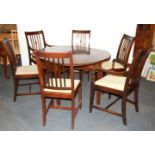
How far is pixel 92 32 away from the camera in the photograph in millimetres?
3752

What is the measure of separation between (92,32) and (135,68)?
79.9 inches

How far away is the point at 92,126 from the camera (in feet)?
7.19

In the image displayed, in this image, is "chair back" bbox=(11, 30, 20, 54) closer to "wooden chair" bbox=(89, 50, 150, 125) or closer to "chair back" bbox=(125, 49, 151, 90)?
"wooden chair" bbox=(89, 50, 150, 125)

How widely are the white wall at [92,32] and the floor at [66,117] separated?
1.38 m

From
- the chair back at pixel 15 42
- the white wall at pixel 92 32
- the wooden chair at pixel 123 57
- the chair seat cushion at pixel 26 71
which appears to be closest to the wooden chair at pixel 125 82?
the wooden chair at pixel 123 57

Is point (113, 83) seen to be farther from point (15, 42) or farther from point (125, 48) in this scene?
point (15, 42)

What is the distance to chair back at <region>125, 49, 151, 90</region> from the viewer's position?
1.86 m

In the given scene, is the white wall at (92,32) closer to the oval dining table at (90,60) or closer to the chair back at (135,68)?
the oval dining table at (90,60)

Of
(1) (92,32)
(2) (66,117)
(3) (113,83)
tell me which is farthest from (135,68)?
(1) (92,32)

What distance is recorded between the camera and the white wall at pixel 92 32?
11.9ft
